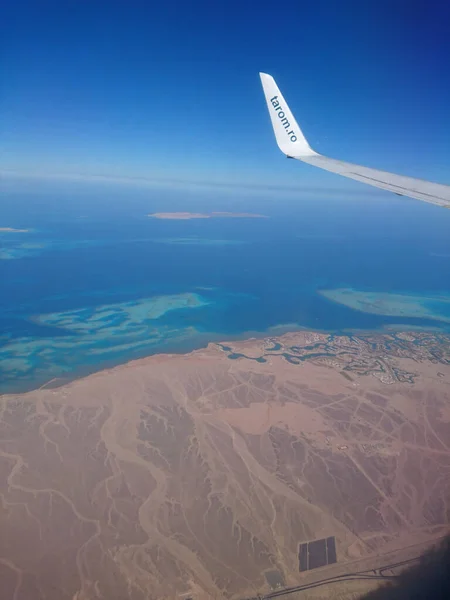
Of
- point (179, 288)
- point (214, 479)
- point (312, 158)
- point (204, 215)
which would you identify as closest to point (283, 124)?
point (312, 158)

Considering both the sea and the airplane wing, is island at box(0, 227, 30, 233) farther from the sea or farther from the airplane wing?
the airplane wing

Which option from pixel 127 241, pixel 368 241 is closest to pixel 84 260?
pixel 127 241

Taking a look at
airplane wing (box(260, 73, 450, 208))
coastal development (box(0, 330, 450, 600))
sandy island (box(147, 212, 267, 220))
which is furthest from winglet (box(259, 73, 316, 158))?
sandy island (box(147, 212, 267, 220))

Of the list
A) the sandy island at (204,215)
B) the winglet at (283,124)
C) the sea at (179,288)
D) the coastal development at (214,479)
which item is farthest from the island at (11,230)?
the winglet at (283,124)

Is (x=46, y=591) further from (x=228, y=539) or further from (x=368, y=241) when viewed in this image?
(x=368, y=241)

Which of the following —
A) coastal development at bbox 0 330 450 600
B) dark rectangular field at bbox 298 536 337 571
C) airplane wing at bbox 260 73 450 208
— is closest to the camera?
airplane wing at bbox 260 73 450 208

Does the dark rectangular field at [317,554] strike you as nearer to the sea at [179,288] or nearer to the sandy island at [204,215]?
the sea at [179,288]

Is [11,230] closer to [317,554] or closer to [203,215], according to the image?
[203,215]
